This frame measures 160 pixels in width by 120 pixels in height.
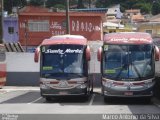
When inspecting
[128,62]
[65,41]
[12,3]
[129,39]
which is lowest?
[12,3]

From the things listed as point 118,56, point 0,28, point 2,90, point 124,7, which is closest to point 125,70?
point 118,56

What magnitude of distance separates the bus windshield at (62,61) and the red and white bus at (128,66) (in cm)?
111

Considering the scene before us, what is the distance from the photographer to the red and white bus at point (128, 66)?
2212cm

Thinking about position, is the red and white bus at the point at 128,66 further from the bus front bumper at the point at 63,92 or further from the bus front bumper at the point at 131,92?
the bus front bumper at the point at 63,92

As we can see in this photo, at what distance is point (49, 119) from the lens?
13141 mm

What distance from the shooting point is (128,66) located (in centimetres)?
2242

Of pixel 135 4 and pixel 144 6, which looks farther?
pixel 135 4

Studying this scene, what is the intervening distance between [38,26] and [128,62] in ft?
120

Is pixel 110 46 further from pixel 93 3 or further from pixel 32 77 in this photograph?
pixel 93 3

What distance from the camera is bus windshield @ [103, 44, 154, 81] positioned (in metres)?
22.3

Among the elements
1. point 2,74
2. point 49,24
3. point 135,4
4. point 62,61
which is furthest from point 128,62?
point 135,4

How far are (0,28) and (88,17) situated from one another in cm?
1617

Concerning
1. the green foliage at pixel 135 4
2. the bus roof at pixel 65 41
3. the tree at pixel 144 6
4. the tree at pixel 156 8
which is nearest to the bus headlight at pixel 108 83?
the bus roof at pixel 65 41

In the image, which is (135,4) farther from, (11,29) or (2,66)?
(2,66)
